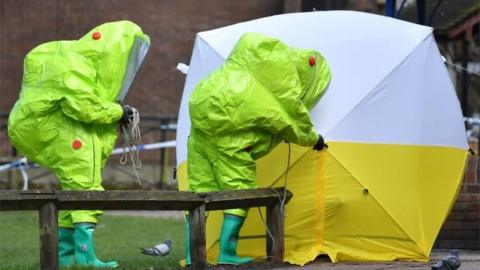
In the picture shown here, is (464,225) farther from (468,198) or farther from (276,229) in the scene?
(276,229)

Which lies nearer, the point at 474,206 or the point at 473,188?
the point at 474,206

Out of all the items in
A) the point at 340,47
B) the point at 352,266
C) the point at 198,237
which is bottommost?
the point at 352,266

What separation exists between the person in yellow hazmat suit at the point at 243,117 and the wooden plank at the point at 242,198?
0.16 m

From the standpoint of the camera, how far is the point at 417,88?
802 cm

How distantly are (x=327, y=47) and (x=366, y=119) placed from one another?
73cm

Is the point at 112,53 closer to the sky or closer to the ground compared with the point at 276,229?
closer to the sky

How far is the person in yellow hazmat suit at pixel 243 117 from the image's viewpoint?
286 inches

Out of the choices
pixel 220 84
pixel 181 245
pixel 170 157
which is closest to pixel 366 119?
pixel 220 84

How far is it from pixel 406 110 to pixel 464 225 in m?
2.28

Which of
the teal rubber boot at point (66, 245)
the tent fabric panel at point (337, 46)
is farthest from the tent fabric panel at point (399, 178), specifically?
the teal rubber boot at point (66, 245)

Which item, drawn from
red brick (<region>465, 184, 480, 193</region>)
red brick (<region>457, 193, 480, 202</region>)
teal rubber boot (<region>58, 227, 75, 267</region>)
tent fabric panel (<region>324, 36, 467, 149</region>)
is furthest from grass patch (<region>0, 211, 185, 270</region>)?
red brick (<region>465, 184, 480, 193</region>)

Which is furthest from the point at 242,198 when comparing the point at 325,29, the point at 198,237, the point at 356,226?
the point at 325,29

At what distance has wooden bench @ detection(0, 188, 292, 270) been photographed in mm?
6344

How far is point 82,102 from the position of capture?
24.9ft
